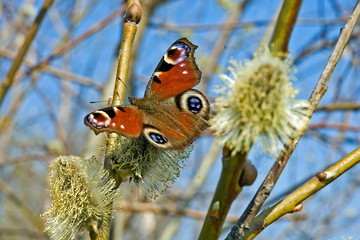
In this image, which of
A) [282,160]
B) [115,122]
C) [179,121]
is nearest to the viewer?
[282,160]

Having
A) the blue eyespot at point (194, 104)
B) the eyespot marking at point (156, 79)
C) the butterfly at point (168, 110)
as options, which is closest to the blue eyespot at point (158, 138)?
the butterfly at point (168, 110)

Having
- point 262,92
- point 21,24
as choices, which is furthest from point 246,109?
point 21,24

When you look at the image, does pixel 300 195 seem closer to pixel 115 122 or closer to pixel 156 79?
pixel 115 122

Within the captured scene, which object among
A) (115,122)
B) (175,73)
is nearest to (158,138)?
(115,122)

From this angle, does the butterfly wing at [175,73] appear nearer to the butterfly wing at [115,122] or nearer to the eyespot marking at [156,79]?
the eyespot marking at [156,79]

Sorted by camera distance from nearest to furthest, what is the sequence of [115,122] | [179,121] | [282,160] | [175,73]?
1. [282,160]
2. [115,122]
3. [179,121]
4. [175,73]

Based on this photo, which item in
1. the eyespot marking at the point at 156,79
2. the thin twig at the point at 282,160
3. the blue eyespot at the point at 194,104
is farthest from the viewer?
the eyespot marking at the point at 156,79
